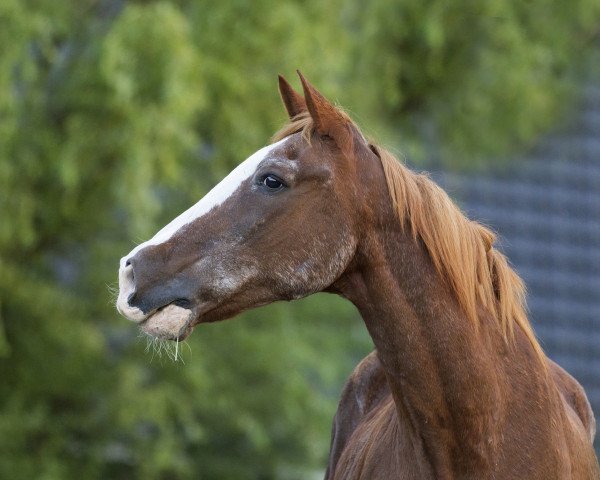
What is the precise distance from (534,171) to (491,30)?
7.59 m

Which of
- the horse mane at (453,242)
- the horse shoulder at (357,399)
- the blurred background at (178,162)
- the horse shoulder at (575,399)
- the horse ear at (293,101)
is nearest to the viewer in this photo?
the horse mane at (453,242)

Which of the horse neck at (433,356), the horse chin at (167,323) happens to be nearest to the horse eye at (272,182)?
the horse neck at (433,356)

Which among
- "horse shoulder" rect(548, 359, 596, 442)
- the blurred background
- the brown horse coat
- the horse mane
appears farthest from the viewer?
the blurred background

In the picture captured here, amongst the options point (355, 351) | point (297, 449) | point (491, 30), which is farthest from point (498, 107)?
point (297, 449)

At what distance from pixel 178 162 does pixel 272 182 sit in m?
5.02

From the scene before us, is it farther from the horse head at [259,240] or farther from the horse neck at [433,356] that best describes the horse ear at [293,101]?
the horse neck at [433,356]

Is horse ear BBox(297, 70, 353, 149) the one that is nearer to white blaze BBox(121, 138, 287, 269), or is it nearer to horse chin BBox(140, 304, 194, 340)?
white blaze BBox(121, 138, 287, 269)

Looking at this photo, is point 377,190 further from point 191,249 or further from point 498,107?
point 498,107

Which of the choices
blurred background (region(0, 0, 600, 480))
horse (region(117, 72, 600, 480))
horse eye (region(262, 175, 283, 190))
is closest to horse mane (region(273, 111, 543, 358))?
horse (region(117, 72, 600, 480))

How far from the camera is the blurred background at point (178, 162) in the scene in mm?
8078

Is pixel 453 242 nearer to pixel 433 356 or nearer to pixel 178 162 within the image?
pixel 433 356

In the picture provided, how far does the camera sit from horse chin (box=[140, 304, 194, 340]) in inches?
138

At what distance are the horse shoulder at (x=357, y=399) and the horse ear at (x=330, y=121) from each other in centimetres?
125

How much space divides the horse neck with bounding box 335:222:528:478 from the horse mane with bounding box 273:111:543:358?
0.04 m
